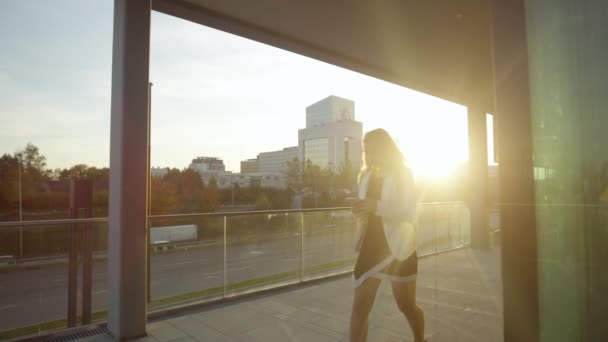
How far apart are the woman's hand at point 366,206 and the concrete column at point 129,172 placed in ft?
7.28

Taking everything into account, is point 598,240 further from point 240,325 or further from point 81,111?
point 81,111

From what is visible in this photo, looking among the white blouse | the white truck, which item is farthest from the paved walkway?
the white truck

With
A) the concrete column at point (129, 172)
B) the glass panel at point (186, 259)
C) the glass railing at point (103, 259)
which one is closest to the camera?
the concrete column at point (129, 172)

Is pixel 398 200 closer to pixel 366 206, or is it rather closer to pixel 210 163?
pixel 366 206

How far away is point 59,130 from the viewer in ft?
128

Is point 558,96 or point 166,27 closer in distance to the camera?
point 558,96

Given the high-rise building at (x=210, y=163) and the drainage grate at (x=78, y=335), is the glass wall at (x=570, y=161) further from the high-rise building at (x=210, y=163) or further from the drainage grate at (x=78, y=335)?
the high-rise building at (x=210, y=163)

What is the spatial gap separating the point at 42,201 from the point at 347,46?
121 ft

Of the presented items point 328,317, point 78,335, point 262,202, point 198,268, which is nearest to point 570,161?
point 328,317

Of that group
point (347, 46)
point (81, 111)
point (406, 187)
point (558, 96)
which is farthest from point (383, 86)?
point (81, 111)

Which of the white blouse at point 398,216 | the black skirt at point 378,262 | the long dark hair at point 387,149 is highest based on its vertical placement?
the long dark hair at point 387,149

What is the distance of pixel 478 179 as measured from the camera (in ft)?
29.0

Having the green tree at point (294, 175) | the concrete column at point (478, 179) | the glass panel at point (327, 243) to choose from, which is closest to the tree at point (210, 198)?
the green tree at point (294, 175)

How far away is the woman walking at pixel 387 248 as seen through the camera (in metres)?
2.39
